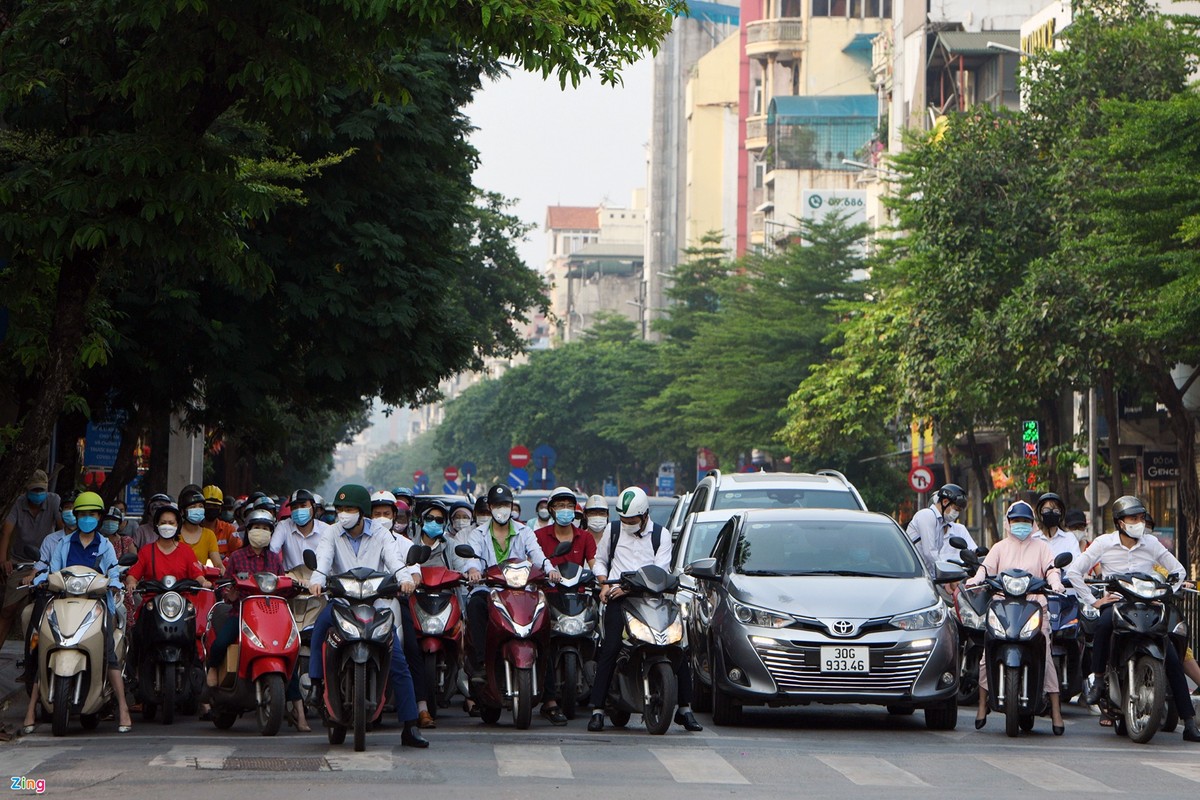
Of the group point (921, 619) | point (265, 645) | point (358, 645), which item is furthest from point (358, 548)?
point (921, 619)

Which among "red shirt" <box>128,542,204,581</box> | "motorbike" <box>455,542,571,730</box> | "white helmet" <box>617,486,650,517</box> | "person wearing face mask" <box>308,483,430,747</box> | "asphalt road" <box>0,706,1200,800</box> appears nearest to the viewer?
"asphalt road" <box>0,706,1200,800</box>

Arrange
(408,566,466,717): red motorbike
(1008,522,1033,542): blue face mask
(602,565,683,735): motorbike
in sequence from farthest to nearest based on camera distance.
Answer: (1008,522,1033,542): blue face mask
(408,566,466,717): red motorbike
(602,565,683,735): motorbike

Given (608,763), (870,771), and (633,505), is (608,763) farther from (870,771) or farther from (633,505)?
(633,505)

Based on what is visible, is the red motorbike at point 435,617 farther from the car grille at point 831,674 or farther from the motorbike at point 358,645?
the car grille at point 831,674

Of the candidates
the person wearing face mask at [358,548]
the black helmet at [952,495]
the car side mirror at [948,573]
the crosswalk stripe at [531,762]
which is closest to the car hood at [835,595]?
the car side mirror at [948,573]

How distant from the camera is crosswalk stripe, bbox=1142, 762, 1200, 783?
11477 mm

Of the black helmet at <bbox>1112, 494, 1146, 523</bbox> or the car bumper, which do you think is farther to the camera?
the black helmet at <bbox>1112, 494, 1146, 523</bbox>

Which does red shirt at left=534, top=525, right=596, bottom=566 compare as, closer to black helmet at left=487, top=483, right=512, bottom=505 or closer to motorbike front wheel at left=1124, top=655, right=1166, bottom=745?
black helmet at left=487, top=483, right=512, bottom=505

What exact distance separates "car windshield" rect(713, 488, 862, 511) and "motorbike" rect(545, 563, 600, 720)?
18.2 feet

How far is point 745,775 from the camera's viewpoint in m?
11.1

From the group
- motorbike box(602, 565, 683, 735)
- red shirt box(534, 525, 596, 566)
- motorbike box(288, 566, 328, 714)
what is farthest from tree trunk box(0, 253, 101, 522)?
motorbike box(602, 565, 683, 735)

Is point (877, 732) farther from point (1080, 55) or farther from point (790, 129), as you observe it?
point (790, 129)

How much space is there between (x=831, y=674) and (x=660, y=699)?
117 centimetres

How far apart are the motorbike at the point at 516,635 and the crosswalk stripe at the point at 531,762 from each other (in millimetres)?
944
